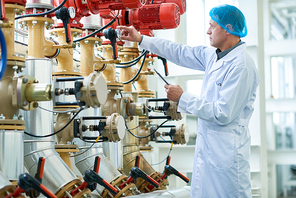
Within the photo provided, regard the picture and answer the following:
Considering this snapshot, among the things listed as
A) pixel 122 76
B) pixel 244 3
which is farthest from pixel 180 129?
pixel 244 3

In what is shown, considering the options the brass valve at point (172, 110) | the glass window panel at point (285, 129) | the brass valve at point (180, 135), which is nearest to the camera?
the brass valve at point (172, 110)

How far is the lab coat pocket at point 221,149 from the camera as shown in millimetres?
1564

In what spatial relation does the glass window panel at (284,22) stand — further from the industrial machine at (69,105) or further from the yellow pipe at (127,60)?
the industrial machine at (69,105)

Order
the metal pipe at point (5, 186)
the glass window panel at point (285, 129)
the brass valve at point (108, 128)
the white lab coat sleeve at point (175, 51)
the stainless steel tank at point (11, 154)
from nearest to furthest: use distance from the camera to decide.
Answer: the metal pipe at point (5, 186) → the stainless steel tank at point (11, 154) → the brass valve at point (108, 128) → the white lab coat sleeve at point (175, 51) → the glass window panel at point (285, 129)

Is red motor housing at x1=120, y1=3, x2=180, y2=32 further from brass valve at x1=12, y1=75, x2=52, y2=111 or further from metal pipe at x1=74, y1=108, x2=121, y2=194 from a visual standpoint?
brass valve at x1=12, y1=75, x2=52, y2=111

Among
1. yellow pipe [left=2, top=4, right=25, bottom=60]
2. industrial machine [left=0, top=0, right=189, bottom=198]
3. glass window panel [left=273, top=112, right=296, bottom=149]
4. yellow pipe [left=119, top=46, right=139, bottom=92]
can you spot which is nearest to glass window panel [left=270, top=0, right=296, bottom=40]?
glass window panel [left=273, top=112, right=296, bottom=149]

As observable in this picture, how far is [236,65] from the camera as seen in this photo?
1565mm

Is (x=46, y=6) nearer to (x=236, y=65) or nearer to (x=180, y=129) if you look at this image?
(x=236, y=65)

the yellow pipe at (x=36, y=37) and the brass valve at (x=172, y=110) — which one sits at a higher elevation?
the yellow pipe at (x=36, y=37)

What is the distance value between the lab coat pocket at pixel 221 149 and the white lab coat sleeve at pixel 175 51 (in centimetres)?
47

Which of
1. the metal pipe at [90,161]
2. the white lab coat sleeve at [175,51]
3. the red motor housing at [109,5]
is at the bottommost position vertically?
the metal pipe at [90,161]

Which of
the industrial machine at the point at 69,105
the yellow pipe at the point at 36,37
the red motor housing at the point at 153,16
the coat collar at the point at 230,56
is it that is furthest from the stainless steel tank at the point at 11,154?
the red motor housing at the point at 153,16

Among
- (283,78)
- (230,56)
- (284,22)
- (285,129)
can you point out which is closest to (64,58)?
(230,56)

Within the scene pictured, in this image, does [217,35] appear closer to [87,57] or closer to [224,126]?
A: [224,126]
